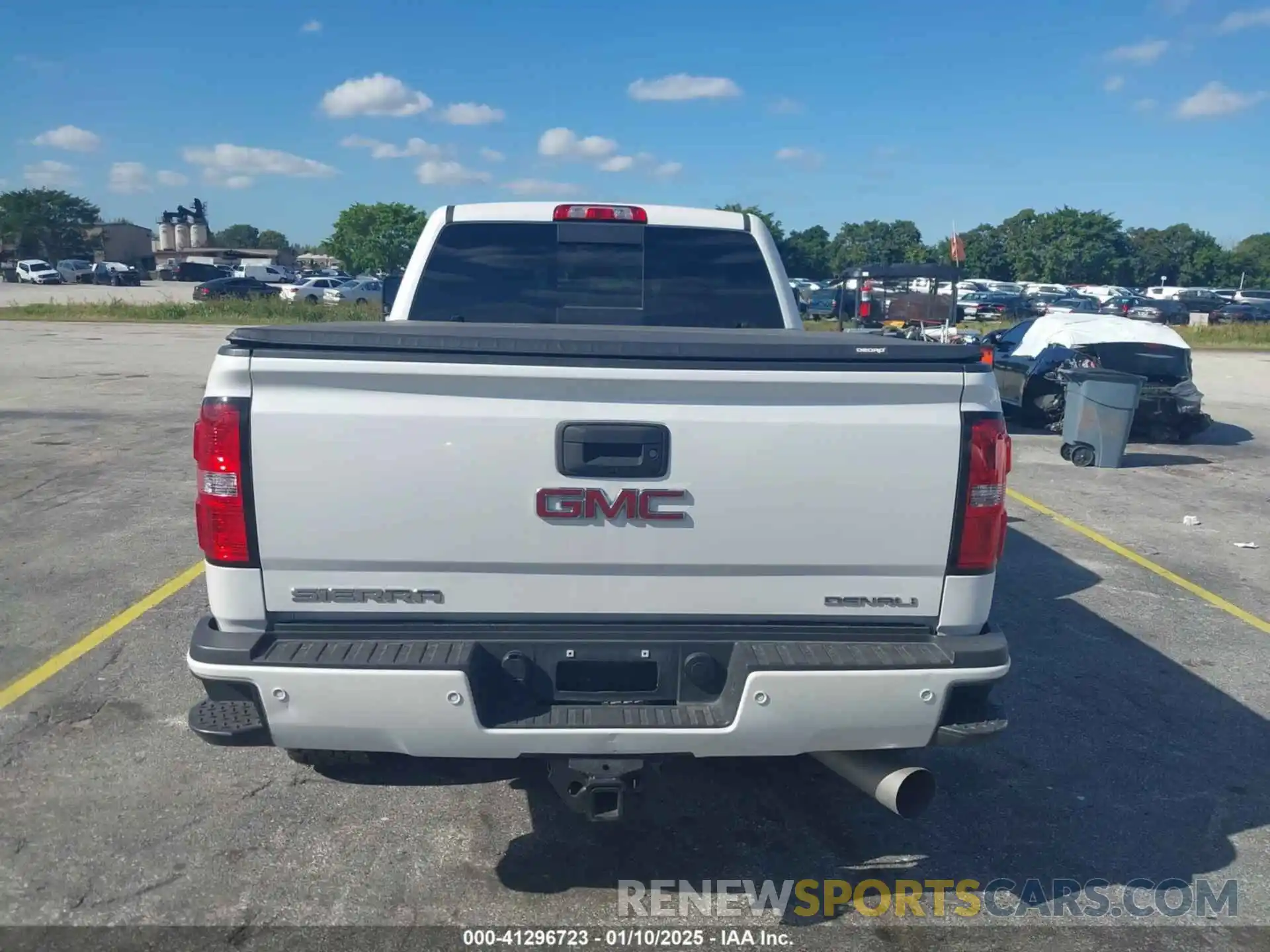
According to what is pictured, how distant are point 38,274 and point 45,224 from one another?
37.1 meters

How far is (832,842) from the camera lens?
3928 mm

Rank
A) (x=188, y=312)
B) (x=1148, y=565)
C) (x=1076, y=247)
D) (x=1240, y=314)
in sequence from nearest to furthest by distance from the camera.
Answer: (x=1148, y=565) → (x=188, y=312) → (x=1240, y=314) → (x=1076, y=247)

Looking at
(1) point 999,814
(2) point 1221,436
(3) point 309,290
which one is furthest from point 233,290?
Answer: (1) point 999,814

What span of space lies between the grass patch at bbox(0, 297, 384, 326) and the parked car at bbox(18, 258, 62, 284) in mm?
30716

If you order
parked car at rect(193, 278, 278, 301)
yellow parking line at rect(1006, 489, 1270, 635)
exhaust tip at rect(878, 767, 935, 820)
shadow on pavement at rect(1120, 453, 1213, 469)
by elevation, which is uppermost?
exhaust tip at rect(878, 767, 935, 820)

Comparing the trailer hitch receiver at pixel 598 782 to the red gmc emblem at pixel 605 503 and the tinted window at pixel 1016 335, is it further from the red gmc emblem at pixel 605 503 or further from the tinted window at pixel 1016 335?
the tinted window at pixel 1016 335

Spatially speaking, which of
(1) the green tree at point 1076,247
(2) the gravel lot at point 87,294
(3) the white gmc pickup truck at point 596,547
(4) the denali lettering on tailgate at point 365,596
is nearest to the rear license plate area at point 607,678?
(3) the white gmc pickup truck at point 596,547

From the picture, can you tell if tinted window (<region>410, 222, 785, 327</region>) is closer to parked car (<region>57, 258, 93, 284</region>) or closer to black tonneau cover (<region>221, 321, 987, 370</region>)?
black tonneau cover (<region>221, 321, 987, 370</region>)

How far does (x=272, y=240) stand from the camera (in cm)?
16450

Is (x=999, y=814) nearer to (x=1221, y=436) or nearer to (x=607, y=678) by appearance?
(x=607, y=678)

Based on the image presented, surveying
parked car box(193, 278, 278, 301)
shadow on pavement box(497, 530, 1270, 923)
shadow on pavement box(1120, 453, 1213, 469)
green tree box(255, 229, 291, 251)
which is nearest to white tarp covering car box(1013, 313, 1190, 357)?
shadow on pavement box(1120, 453, 1213, 469)

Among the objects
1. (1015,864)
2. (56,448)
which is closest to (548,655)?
(1015,864)

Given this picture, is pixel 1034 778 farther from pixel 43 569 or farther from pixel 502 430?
pixel 43 569

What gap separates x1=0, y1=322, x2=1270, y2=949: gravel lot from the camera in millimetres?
3535
